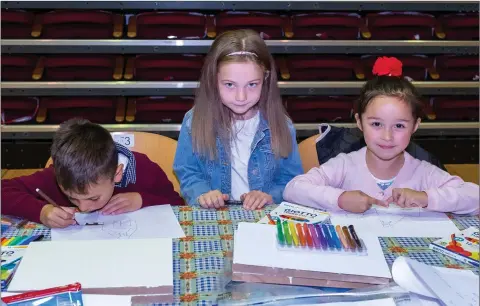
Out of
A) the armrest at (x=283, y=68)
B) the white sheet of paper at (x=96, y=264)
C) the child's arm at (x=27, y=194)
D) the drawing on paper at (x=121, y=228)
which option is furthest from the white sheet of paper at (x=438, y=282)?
the armrest at (x=283, y=68)

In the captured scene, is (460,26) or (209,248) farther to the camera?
Result: (460,26)

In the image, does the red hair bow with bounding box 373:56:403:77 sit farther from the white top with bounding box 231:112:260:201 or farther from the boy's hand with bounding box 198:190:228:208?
the boy's hand with bounding box 198:190:228:208

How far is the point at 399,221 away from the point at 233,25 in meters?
2.54

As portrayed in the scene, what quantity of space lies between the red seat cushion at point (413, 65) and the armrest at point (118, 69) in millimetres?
1587

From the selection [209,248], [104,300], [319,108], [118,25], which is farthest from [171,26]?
[104,300]

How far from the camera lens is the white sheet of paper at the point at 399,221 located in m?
1.35

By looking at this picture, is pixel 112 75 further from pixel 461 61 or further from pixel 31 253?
pixel 31 253

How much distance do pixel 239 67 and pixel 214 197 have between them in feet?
1.42

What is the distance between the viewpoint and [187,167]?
185 centimetres

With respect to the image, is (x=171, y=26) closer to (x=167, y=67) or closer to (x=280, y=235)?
(x=167, y=67)

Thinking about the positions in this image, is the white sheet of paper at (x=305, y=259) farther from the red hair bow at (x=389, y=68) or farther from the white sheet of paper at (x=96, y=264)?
the red hair bow at (x=389, y=68)

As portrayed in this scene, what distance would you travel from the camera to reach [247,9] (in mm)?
3787

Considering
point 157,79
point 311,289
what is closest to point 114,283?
point 311,289

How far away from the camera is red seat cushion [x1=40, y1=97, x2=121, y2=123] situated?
3.76 m
